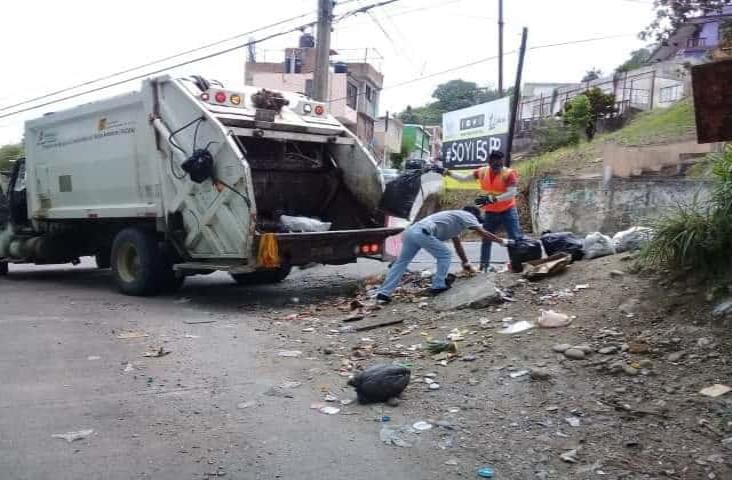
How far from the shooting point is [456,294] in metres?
6.09

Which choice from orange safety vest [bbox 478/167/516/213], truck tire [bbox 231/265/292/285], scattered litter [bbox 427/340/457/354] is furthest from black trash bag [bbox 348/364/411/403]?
truck tire [bbox 231/265/292/285]

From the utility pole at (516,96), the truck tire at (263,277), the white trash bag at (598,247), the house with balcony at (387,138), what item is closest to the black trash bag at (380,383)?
the white trash bag at (598,247)

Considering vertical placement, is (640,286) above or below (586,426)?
above

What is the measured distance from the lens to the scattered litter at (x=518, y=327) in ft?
16.0

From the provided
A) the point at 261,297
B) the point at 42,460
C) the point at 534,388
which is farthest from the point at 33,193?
the point at 534,388

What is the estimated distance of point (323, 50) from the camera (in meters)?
13.4

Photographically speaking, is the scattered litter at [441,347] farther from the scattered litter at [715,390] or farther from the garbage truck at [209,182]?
the garbage truck at [209,182]

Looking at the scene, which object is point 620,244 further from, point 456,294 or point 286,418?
point 286,418

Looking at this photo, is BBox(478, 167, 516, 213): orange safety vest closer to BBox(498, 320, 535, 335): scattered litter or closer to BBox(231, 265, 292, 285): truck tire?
BBox(498, 320, 535, 335): scattered litter

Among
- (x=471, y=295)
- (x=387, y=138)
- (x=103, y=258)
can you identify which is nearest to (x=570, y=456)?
(x=471, y=295)

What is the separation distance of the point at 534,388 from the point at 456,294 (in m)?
2.13

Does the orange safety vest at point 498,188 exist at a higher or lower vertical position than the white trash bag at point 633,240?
higher

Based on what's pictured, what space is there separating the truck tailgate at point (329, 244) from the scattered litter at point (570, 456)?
13.2 feet

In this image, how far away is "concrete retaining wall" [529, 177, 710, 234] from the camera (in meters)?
11.7
